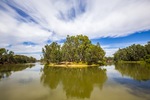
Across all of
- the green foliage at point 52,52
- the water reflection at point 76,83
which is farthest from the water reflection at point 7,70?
the green foliage at point 52,52

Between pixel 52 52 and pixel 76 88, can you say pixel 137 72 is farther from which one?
pixel 52 52

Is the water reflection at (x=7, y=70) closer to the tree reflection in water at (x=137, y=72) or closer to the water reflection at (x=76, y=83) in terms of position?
the water reflection at (x=76, y=83)

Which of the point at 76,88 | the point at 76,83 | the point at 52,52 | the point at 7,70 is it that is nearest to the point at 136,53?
the point at 52,52

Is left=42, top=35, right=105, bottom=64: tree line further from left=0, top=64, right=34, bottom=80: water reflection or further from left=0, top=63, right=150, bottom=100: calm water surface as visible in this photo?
left=0, top=63, right=150, bottom=100: calm water surface

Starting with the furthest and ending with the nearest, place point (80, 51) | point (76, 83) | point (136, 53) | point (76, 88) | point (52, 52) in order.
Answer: point (136, 53)
point (52, 52)
point (80, 51)
point (76, 83)
point (76, 88)

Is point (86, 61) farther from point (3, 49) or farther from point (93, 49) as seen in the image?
point (3, 49)

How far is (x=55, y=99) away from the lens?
1165 centimetres

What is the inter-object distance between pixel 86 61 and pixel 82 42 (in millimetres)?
9423

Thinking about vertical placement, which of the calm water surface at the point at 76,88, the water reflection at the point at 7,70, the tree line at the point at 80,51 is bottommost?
the calm water surface at the point at 76,88

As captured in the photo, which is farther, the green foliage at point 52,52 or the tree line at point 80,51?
the green foliage at point 52,52

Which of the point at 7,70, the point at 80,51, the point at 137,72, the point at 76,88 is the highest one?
the point at 80,51

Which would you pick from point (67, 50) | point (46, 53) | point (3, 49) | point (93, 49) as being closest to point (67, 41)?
point (67, 50)

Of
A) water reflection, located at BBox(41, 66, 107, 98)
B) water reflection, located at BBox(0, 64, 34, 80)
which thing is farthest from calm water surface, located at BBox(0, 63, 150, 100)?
water reflection, located at BBox(0, 64, 34, 80)

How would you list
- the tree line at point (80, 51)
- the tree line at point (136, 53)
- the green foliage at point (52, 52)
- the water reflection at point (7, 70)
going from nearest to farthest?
1. the water reflection at point (7, 70)
2. the tree line at point (80, 51)
3. the green foliage at point (52, 52)
4. the tree line at point (136, 53)
